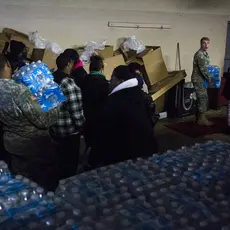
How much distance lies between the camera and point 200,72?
558 cm

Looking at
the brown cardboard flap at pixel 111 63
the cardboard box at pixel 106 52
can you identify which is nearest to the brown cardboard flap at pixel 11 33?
the cardboard box at pixel 106 52

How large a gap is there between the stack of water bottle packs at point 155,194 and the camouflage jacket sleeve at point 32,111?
614mm

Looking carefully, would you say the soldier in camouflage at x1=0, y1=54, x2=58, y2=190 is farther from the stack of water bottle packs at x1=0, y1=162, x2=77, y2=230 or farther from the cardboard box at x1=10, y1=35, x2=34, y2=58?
the cardboard box at x1=10, y1=35, x2=34, y2=58

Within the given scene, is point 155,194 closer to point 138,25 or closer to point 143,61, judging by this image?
point 143,61

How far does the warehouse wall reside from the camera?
5633 millimetres

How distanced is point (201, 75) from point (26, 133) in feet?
13.1

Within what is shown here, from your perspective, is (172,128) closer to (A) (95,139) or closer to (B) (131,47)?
(B) (131,47)

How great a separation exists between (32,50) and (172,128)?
2.48m

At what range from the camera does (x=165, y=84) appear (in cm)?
591

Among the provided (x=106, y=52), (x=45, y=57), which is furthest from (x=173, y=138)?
(x=45, y=57)

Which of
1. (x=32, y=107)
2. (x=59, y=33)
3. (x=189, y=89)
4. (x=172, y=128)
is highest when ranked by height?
(x=59, y=33)

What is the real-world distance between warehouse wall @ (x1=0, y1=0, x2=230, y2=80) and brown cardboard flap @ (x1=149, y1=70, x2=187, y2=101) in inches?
38.4

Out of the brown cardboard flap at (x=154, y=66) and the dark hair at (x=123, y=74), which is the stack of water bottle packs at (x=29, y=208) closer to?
Result: the dark hair at (x=123, y=74)

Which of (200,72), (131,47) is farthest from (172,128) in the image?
(131,47)
